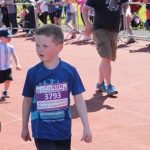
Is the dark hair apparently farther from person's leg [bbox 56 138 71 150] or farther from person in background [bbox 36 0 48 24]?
person in background [bbox 36 0 48 24]

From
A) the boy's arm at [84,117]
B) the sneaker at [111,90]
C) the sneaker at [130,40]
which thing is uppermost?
the boy's arm at [84,117]

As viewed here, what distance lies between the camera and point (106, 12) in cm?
643

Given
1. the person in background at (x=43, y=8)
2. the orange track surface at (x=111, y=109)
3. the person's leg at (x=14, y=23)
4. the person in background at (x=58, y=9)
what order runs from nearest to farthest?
the orange track surface at (x=111, y=109)
the person in background at (x=58, y=9)
the person in background at (x=43, y=8)
the person's leg at (x=14, y=23)

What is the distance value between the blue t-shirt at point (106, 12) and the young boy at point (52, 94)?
3369 mm

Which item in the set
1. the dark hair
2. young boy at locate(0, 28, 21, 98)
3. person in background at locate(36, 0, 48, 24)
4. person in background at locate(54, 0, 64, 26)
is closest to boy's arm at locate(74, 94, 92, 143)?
the dark hair

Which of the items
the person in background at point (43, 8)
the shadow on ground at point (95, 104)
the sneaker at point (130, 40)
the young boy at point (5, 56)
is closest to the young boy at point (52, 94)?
the shadow on ground at point (95, 104)

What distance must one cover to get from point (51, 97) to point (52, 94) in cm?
3

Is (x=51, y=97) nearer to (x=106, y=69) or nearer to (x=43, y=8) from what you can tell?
(x=106, y=69)

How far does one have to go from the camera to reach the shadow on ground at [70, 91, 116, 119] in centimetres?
584

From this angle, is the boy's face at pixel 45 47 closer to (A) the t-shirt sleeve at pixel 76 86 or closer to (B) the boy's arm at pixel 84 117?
(A) the t-shirt sleeve at pixel 76 86

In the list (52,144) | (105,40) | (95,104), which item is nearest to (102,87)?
(95,104)

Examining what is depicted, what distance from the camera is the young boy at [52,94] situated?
307 cm

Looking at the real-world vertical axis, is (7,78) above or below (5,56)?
below

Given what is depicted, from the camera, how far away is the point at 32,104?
10.6 ft
